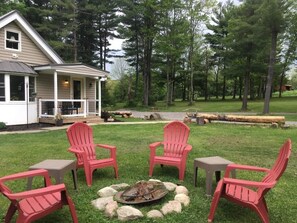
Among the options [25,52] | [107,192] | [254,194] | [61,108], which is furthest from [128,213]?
[25,52]

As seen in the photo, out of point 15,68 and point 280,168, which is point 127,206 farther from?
point 15,68

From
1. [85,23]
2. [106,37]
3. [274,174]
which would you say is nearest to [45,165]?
[274,174]

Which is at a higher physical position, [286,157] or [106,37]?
[106,37]

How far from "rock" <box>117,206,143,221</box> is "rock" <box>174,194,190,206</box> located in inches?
26.5

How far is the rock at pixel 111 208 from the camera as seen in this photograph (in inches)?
131

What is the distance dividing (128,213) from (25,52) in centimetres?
1210

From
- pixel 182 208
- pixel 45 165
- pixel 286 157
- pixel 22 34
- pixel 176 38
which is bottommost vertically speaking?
pixel 182 208

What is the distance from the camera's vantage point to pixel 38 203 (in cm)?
300

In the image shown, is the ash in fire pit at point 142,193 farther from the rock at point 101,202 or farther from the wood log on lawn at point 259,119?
the wood log on lawn at point 259,119

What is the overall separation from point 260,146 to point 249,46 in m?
15.8

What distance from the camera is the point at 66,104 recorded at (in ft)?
46.6

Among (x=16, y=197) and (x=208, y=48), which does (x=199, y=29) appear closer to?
(x=208, y=48)

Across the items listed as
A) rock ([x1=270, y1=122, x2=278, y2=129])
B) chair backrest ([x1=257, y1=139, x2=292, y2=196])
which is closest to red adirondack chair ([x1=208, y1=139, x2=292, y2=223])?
chair backrest ([x1=257, y1=139, x2=292, y2=196])

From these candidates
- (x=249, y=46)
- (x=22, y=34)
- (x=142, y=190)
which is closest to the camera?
(x=142, y=190)
